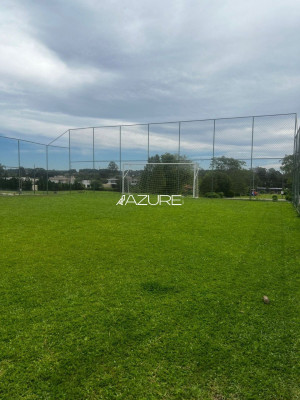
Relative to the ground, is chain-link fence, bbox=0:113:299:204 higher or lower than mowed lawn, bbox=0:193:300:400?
higher

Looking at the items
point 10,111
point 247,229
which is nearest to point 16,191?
point 10,111

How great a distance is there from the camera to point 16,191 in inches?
651

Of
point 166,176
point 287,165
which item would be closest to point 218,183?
point 166,176

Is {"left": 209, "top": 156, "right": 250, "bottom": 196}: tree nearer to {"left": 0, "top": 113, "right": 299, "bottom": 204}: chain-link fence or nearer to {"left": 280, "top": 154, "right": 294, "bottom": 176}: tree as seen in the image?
{"left": 0, "top": 113, "right": 299, "bottom": 204}: chain-link fence

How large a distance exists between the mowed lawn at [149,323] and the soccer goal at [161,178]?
511 inches

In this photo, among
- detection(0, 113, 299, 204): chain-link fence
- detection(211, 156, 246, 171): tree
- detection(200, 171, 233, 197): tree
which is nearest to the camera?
detection(0, 113, 299, 204): chain-link fence

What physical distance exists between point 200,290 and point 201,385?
1102 millimetres

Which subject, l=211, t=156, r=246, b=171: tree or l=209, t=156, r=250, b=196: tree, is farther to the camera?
l=211, t=156, r=246, b=171: tree

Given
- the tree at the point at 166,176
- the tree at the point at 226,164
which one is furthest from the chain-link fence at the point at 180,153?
the tree at the point at 166,176

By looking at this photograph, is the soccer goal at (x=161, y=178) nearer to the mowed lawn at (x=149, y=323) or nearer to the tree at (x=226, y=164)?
the tree at (x=226, y=164)

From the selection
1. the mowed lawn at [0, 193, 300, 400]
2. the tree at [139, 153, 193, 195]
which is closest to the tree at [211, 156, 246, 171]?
the tree at [139, 153, 193, 195]

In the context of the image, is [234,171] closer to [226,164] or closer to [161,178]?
[226,164]

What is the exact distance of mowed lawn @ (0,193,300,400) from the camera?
1.34m

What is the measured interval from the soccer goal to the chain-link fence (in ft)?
2.01
